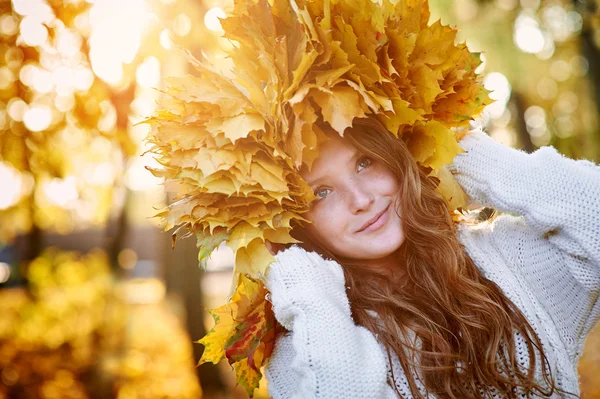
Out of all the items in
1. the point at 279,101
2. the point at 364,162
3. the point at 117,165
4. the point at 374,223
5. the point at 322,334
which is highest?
the point at 279,101

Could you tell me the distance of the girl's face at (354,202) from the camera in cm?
196

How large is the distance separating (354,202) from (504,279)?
0.70m

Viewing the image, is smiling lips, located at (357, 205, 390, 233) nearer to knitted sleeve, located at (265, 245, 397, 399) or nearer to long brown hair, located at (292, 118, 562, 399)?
long brown hair, located at (292, 118, 562, 399)

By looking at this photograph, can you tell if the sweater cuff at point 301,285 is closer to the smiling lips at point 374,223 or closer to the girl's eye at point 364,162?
the smiling lips at point 374,223

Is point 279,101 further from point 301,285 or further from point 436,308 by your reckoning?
point 436,308

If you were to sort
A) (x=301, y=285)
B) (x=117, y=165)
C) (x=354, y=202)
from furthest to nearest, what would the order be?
(x=117, y=165) → (x=354, y=202) → (x=301, y=285)

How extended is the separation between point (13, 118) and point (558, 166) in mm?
6657

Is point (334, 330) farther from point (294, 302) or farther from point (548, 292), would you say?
point (548, 292)

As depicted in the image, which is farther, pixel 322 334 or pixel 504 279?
pixel 504 279

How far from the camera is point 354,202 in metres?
1.95

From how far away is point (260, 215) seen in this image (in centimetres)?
182

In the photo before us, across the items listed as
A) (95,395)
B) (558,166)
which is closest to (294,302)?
(558,166)

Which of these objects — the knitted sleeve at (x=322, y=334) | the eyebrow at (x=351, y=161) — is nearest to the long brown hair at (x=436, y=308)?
the eyebrow at (x=351, y=161)

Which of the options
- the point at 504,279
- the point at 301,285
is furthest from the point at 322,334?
the point at 504,279
